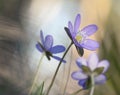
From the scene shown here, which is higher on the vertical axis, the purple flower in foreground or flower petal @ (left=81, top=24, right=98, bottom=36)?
flower petal @ (left=81, top=24, right=98, bottom=36)

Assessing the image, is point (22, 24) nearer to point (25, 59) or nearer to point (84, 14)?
point (25, 59)

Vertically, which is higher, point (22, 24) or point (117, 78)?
point (22, 24)

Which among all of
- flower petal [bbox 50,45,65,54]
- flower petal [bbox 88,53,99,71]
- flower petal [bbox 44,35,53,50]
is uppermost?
flower petal [bbox 44,35,53,50]

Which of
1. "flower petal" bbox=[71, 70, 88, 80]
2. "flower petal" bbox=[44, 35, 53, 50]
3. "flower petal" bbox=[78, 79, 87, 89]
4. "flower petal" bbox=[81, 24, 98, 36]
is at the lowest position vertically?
"flower petal" bbox=[78, 79, 87, 89]

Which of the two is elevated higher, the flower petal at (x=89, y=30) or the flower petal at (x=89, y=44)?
the flower petal at (x=89, y=30)

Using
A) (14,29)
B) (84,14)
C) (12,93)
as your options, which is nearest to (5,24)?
(14,29)

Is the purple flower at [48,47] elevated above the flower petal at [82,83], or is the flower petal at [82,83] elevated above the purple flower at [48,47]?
the purple flower at [48,47]

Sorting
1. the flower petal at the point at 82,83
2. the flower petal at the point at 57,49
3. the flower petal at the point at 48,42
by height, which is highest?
the flower petal at the point at 48,42

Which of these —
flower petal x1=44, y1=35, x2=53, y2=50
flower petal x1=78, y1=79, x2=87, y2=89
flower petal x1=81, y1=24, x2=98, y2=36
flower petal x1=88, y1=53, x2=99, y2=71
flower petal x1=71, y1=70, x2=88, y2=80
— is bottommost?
flower petal x1=78, y1=79, x2=87, y2=89

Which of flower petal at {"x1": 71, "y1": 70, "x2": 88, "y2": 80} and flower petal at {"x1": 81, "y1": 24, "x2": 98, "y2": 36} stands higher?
flower petal at {"x1": 81, "y1": 24, "x2": 98, "y2": 36}

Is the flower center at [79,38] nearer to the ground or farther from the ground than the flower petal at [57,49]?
farther from the ground

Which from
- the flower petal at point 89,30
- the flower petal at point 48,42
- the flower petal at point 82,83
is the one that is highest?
the flower petal at point 89,30
